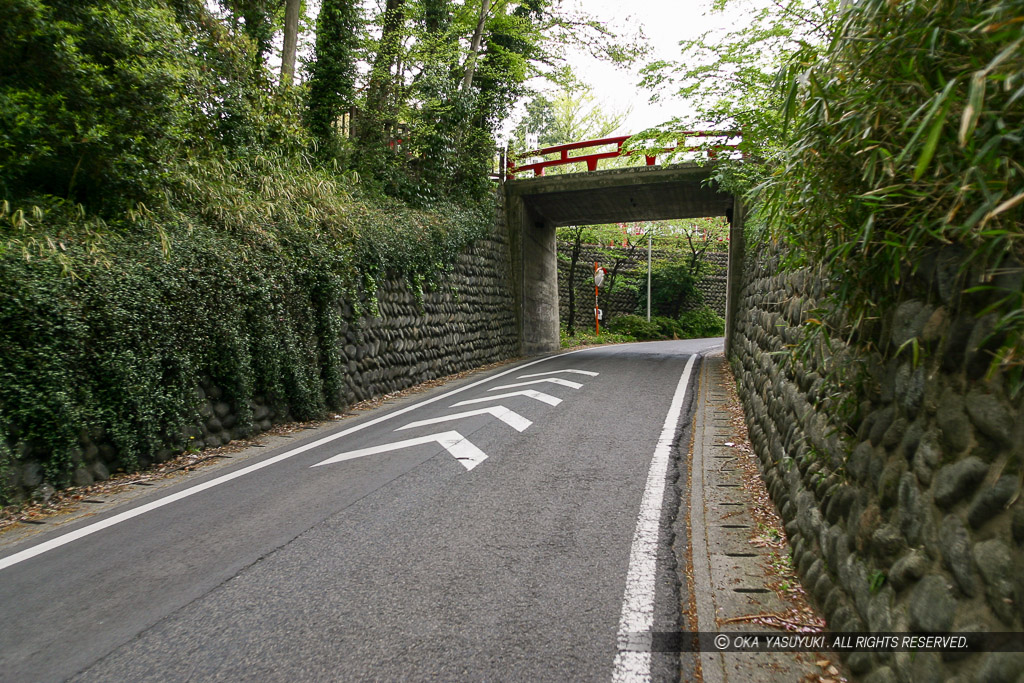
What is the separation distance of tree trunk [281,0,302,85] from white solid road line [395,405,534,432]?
340 inches

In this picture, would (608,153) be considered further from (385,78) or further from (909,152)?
(909,152)

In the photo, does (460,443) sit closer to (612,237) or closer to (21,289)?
(21,289)

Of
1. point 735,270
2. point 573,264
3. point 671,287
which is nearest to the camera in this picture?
point 735,270

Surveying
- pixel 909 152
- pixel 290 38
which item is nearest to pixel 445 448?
pixel 909 152

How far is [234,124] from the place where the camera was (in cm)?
1082

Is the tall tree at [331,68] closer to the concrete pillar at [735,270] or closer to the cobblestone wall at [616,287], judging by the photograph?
the concrete pillar at [735,270]

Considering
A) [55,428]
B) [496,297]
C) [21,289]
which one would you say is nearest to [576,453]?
[55,428]

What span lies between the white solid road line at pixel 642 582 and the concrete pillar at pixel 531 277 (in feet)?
38.5

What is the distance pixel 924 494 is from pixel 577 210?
17336mm

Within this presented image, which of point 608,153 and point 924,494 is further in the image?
point 608,153

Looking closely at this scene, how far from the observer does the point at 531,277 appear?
18.2m

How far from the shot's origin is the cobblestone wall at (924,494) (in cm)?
173

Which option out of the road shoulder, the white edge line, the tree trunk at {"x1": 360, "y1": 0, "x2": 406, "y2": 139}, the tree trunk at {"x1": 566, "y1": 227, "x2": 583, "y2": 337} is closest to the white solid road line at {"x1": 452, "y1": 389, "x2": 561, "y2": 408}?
the white edge line

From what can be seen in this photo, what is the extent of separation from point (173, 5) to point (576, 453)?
10938 mm
